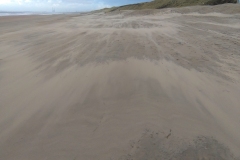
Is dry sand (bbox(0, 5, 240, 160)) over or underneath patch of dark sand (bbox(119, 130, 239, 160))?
over

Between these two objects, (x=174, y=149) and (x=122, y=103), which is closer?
(x=174, y=149)

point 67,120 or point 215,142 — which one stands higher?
point 67,120

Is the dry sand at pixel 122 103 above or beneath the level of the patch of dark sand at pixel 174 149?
above

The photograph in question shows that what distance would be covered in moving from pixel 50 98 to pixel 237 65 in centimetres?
396

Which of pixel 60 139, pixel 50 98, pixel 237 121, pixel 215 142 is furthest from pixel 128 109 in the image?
pixel 237 121

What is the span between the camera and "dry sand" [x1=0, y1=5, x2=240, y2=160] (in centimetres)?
194

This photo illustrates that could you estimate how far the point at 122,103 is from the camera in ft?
8.52

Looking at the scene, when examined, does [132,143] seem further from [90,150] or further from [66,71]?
[66,71]

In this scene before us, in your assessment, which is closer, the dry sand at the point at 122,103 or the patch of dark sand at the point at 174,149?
the patch of dark sand at the point at 174,149

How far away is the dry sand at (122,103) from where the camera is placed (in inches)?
76.2

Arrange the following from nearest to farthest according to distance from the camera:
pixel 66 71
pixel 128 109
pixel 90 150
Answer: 1. pixel 90 150
2. pixel 128 109
3. pixel 66 71

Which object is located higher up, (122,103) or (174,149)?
(122,103)

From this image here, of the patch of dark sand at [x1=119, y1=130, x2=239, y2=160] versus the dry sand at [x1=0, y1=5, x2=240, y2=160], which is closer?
the patch of dark sand at [x1=119, y1=130, x2=239, y2=160]

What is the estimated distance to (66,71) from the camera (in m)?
3.52
